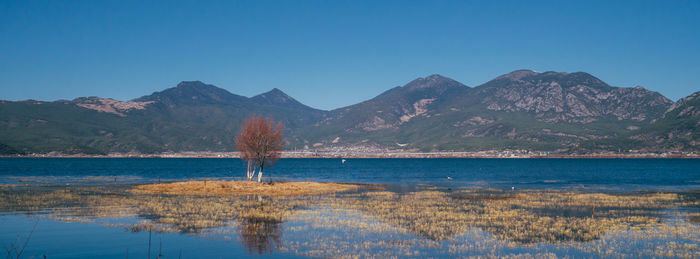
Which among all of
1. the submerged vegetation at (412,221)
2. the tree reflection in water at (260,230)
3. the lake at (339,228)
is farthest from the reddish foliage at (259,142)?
the tree reflection in water at (260,230)

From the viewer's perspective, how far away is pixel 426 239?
115ft

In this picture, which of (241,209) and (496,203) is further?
(496,203)

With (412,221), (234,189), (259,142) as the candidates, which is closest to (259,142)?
(259,142)

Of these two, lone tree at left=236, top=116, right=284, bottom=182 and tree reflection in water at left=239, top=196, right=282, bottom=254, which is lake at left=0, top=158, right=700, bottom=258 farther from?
lone tree at left=236, top=116, right=284, bottom=182

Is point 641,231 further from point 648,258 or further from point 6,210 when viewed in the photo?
point 6,210

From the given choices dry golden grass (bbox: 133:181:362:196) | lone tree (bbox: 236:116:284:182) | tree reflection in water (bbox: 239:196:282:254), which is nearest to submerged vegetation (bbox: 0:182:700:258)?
tree reflection in water (bbox: 239:196:282:254)

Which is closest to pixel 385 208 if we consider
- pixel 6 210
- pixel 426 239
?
pixel 426 239

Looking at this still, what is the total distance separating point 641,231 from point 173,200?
49603 mm

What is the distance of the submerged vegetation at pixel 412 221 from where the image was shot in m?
32.2

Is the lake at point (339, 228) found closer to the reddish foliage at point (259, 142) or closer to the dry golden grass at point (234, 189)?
the dry golden grass at point (234, 189)

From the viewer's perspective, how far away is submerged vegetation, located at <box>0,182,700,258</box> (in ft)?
106

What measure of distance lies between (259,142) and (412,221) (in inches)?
1800

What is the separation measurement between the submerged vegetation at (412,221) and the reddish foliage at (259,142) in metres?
16.7

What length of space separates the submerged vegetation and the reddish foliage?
Answer: 16.7 m
